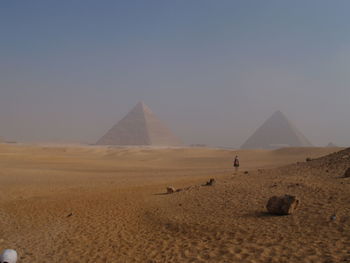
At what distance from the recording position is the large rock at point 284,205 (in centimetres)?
670

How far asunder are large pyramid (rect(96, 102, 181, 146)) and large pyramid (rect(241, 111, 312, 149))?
3099cm

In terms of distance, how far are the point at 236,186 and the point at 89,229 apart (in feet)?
17.3

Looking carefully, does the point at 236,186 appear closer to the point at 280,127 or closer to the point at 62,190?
the point at 62,190

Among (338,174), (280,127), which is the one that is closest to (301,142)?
(280,127)

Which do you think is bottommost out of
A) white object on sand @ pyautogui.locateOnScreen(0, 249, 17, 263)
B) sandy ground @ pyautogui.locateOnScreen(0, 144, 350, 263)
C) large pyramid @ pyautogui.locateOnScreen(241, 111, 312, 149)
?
sandy ground @ pyautogui.locateOnScreen(0, 144, 350, 263)

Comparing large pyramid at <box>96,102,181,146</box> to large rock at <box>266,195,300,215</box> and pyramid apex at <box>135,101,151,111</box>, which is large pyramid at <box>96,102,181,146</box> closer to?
pyramid apex at <box>135,101,151,111</box>

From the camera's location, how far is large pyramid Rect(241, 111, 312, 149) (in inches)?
4636

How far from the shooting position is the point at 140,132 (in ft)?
412

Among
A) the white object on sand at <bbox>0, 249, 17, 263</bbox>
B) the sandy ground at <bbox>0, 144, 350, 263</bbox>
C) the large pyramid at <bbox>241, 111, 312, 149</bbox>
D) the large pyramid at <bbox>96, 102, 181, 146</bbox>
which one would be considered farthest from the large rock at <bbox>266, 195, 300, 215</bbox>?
the large pyramid at <bbox>241, 111, 312, 149</bbox>

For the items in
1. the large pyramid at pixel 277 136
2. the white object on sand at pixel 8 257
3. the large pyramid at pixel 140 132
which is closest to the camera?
the white object on sand at pixel 8 257

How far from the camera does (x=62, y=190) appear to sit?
42.9ft

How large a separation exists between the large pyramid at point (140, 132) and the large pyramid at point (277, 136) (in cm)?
3099

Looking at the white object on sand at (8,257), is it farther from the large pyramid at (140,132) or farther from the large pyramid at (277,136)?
the large pyramid at (277,136)

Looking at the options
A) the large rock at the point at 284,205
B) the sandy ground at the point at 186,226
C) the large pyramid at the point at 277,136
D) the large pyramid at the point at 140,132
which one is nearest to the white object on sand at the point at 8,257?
the sandy ground at the point at 186,226
